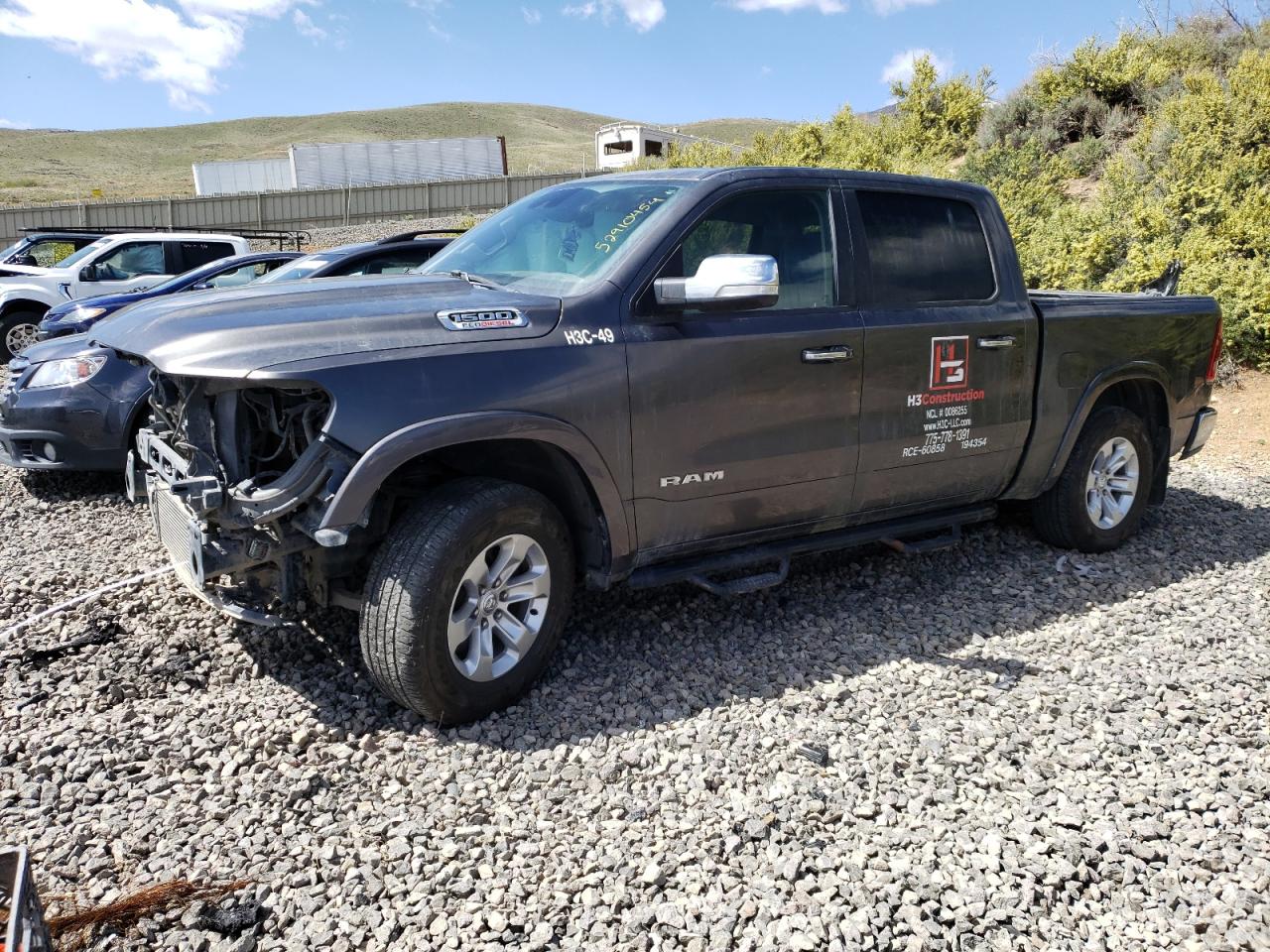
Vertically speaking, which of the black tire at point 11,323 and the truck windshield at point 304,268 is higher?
the truck windshield at point 304,268

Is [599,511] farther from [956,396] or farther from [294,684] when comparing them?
[956,396]

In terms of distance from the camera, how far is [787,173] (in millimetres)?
4176

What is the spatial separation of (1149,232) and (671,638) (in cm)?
1039

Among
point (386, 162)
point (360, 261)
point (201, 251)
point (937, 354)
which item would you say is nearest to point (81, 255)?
point (201, 251)

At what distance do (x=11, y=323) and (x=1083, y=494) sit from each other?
1278cm

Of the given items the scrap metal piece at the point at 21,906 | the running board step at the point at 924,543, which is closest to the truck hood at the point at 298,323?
the scrap metal piece at the point at 21,906

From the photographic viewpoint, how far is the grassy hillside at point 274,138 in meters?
80.6

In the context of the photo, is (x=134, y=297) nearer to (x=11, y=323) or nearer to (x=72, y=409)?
(x=72, y=409)

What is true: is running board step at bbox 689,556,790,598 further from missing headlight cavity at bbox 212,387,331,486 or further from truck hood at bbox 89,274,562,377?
missing headlight cavity at bbox 212,387,331,486

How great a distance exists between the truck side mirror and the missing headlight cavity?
1323 mm

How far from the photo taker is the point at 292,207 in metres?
32.5

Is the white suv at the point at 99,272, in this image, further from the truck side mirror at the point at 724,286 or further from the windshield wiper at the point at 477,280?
the truck side mirror at the point at 724,286

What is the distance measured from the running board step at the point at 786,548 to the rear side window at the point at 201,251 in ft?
35.0

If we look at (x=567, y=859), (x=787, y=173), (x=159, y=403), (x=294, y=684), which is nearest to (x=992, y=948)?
(x=567, y=859)
